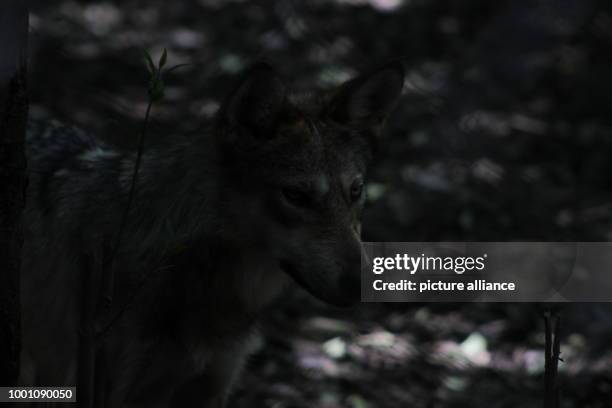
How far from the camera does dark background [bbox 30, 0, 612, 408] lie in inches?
198

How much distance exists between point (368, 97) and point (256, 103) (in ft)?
1.88

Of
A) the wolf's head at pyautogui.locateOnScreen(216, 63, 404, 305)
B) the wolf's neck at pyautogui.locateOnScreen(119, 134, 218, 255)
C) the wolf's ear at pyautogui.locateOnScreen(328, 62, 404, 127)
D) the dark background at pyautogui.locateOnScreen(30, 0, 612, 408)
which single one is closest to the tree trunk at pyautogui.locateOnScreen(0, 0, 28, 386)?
the wolf's head at pyautogui.locateOnScreen(216, 63, 404, 305)

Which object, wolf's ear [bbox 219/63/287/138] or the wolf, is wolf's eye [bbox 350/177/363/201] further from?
wolf's ear [bbox 219/63/287/138]

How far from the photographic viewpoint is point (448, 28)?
9.24 m

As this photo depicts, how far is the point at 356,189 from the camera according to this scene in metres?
3.37

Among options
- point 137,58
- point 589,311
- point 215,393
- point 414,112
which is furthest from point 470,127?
point 215,393

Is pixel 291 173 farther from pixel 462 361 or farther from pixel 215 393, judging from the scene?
pixel 462 361

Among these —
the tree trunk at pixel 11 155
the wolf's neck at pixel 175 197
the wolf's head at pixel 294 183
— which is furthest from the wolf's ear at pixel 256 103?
the tree trunk at pixel 11 155

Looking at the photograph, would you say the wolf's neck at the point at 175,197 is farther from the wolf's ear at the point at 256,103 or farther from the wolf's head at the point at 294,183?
the wolf's ear at the point at 256,103

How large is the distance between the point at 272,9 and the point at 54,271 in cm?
532

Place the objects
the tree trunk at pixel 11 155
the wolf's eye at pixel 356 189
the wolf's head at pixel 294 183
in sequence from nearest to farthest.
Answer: the tree trunk at pixel 11 155 → the wolf's head at pixel 294 183 → the wolf's eye at pixel 356 189

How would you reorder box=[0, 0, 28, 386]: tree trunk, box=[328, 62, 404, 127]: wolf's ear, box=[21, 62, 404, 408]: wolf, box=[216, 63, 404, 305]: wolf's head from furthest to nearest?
box=[328, 62, 404, 127]: wolf's ear
box=[21, 62, 404, 408]: wolf
box=[216, 63, 404, 305]: wolf's head
box=[0, 0, 28, 386]: tree trunk

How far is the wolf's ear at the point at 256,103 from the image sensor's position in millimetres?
3102

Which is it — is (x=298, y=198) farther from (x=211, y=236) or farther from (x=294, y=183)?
(x=211, y=236)
